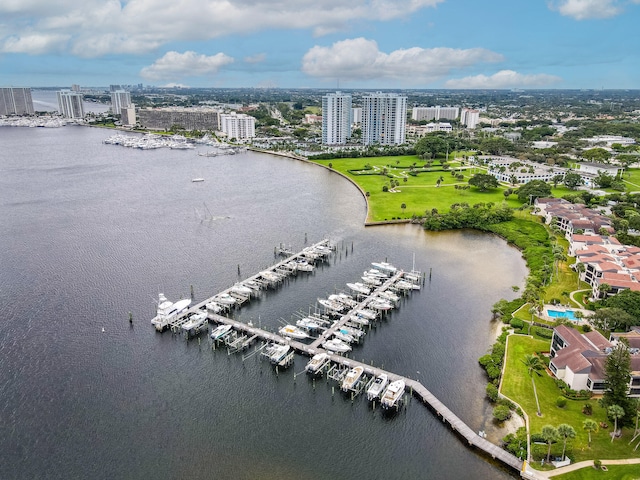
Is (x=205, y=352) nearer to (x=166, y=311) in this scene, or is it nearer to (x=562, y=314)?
(x=166, y=311)

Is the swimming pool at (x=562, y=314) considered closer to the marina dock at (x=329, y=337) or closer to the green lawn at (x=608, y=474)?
the marina dock at (x=329, y=337)

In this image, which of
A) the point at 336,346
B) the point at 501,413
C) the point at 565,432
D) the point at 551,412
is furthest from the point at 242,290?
the point at 565,432

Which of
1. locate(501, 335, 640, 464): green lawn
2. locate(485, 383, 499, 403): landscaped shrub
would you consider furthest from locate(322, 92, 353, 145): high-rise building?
locate(485, 383, 499, 403): landscaped shrub

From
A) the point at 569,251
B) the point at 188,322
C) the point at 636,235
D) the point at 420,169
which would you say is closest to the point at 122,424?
the point at 188,322

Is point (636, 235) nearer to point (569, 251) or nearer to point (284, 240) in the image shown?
point (569, 251)

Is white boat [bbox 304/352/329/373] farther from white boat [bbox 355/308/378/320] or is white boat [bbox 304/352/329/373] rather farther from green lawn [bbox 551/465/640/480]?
green lawn [bbox 551/465/640/480]

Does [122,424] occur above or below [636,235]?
below
